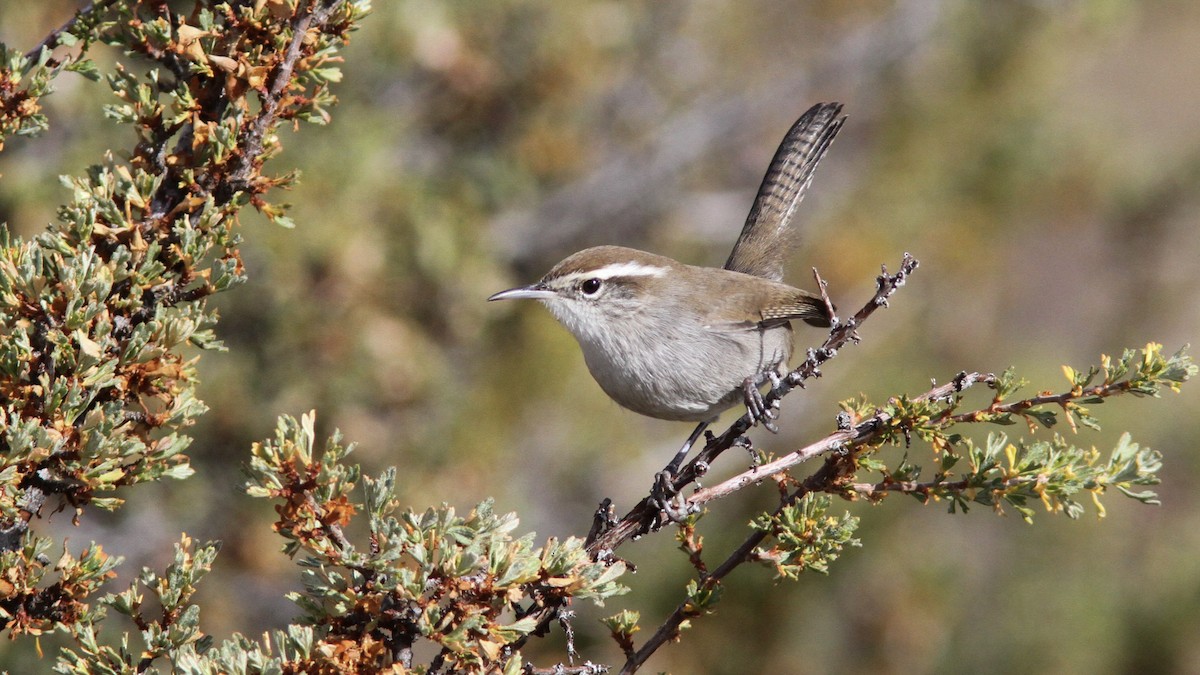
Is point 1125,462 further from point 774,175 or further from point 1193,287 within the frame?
point 1193,287

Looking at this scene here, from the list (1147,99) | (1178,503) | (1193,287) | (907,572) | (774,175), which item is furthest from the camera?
(1147,99)

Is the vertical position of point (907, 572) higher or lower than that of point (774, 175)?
lower

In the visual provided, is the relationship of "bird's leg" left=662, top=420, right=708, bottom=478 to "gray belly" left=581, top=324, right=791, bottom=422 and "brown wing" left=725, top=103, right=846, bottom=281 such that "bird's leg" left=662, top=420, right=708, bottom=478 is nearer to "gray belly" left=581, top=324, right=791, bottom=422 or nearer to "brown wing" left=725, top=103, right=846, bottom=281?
"gray belly" left=581, top=324, right=791, bottom=422

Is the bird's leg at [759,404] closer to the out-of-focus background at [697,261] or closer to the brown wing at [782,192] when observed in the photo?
the brown wing at [782,192]

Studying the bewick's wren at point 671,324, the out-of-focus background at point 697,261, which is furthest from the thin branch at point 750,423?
the out-of-focus background at point 697,261

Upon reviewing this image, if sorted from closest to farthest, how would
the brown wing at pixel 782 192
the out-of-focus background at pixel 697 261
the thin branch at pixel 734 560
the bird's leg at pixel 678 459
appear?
1. the thin branch at pixel 734 560
2. the bird's leg at pixel 678 459
3. the brown wing at pixel 782 192
4. the out-of-focus background at pixel 697 261

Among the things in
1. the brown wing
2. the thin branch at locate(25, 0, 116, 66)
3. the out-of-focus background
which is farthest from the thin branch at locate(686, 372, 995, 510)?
the brown wing

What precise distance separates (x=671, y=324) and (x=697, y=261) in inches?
122

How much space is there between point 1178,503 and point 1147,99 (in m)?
6.58

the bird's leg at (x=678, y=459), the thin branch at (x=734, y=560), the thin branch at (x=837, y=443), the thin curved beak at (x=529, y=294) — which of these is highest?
the thin curved beak at (x=529, y=294)

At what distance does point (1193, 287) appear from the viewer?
6879 millimetres

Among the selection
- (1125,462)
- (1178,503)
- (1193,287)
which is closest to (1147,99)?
(1193,287)

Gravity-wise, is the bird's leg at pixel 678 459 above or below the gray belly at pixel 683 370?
below

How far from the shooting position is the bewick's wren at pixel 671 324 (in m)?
3.64
